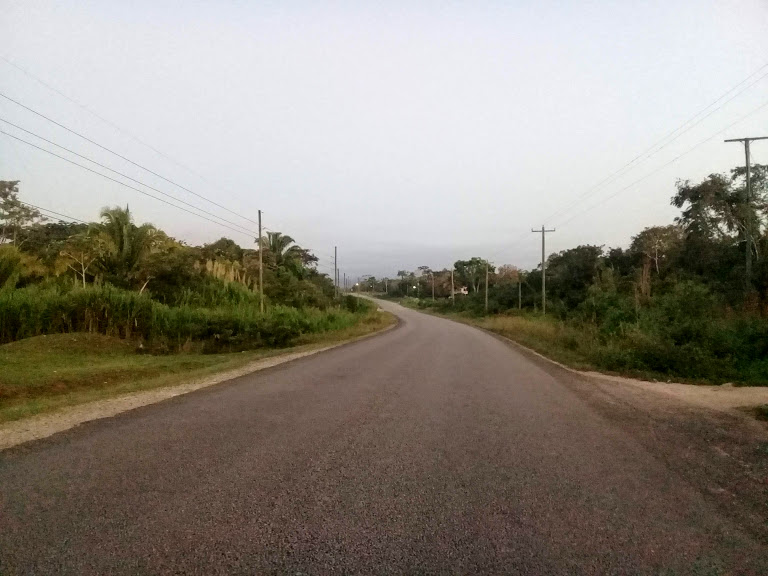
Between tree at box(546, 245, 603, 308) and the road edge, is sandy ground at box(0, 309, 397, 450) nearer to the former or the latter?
the road edge

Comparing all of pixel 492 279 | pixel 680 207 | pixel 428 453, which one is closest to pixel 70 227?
pixel 680 207

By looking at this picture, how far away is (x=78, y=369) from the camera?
1802cm

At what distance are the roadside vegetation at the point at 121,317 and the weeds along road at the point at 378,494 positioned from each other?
4212mm

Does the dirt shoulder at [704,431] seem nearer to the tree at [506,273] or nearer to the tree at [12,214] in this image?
the tree at [12,214]

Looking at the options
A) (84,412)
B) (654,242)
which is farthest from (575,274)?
(84,412)

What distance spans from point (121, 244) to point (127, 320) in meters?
9.47

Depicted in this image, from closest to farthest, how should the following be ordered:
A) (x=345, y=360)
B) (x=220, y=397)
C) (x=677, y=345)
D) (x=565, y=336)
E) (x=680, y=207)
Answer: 1. (x=220, y=397)
2. (x=677, y=345)
3. (x=345, y=360)
4. (x=565, y=336)
5. (x=680, y=207)

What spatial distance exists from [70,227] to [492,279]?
77834 mm

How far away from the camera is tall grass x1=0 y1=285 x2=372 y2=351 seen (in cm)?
2394

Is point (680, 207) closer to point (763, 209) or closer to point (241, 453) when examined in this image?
point (763, 209)

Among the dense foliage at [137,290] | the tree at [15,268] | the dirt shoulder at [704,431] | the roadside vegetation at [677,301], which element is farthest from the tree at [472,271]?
the dirt shoulder at [704,431]

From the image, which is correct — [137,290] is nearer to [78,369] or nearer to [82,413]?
[78,369]

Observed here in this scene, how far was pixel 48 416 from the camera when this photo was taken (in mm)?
9953

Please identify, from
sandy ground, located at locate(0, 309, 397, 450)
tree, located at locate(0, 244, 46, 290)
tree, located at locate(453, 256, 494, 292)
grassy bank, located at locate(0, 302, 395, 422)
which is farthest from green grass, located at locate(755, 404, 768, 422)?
tree, located at locate(453, 256, 494, 292)
